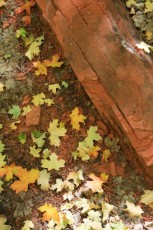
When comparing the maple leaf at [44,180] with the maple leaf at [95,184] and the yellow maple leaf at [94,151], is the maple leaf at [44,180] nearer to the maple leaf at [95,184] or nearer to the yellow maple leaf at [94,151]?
the maple leaf at [95,184]

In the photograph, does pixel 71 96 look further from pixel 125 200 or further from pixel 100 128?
pixel 125 200

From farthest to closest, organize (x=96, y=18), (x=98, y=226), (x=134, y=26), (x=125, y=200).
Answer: (x=134, y=26) → (x=96, y=18) → (x=125, y=200) → (x=98, y=226)

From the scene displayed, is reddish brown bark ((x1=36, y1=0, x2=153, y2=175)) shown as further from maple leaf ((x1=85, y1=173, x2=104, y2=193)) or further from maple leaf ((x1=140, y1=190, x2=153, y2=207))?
maple leaf ((x1=85, y1=173, x2=104, y2=193))

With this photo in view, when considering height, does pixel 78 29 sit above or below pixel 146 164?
above

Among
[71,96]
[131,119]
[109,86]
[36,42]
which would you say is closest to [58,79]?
[71,96]

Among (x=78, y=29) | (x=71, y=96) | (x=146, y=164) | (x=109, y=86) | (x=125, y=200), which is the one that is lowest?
(x=125, y=200)

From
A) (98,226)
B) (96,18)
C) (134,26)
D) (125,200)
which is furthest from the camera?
(134,26)

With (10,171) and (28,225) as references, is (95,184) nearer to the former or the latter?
(28,225)
